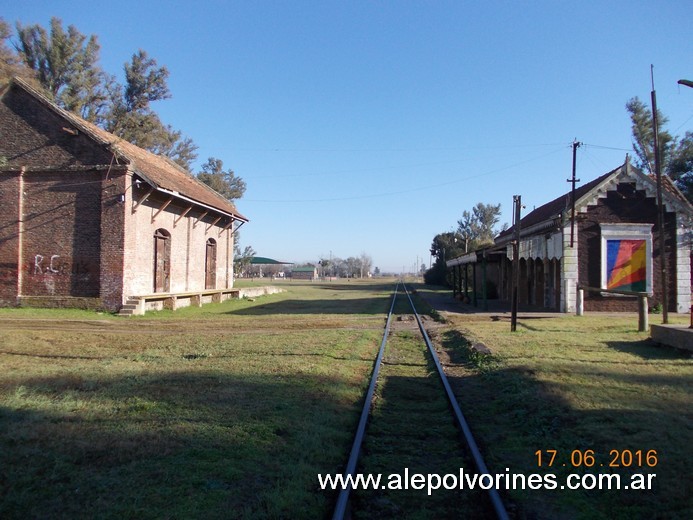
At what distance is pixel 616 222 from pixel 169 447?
20666mm

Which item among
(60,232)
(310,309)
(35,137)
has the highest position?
(35,137)

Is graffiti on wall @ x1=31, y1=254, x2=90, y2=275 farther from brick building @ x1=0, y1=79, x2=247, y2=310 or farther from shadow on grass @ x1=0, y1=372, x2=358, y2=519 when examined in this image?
shadow on grass @ x1=0, y1=372, x2=358, y2=519

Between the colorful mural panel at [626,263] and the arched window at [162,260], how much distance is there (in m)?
18.9

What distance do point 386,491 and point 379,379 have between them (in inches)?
181

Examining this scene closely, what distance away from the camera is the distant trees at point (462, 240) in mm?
61562

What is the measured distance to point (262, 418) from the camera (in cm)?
628

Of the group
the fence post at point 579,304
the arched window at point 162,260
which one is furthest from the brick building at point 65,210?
the fence post at point 579,304

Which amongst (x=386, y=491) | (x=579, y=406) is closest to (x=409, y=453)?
(x=386, y=491)

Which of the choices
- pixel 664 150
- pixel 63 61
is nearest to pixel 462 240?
pixel 664 150

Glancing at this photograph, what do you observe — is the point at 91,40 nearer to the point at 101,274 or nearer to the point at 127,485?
the point at 101,274

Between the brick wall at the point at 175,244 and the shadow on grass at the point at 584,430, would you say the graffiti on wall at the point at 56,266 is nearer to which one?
the brick wall at the point at 175,244

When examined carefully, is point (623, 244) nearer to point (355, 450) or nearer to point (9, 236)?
point (355, 450)

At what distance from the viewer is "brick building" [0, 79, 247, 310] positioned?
2047 cm

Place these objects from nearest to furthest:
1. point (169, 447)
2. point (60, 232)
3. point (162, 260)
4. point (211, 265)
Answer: point (169, 447), point (60, 232), point (162, 260), point (211, 265)
